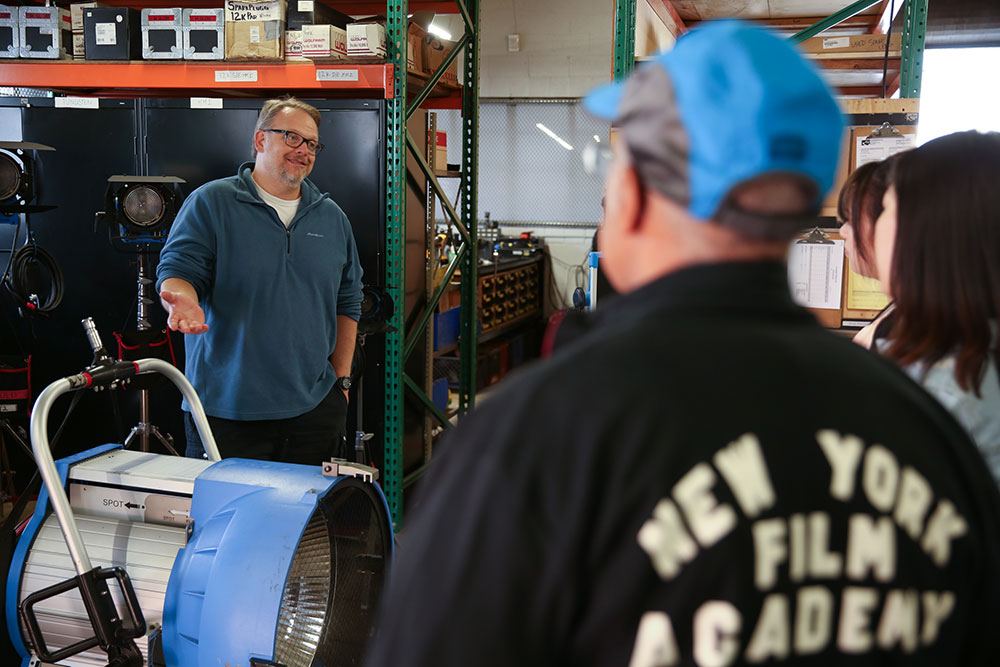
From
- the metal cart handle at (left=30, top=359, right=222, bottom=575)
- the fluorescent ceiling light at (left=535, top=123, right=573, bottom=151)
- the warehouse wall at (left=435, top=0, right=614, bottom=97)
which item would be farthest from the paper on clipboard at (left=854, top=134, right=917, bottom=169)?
the fluorescent ceiling light at (left=535, top=123, right=573, bottom=151)

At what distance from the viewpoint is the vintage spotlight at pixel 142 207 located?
371 centimetres

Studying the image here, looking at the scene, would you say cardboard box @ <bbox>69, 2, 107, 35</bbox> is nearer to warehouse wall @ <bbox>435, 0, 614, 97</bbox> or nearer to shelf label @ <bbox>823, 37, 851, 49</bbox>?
shelf label @ <bbox>823, 37, 851, 49</bbox>

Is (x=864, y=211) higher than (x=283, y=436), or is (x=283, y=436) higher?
Answer: (x=864, y=211)

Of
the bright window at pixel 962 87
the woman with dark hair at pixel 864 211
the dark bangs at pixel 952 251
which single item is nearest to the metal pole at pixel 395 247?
the woman with dark hair at pixel 864 211

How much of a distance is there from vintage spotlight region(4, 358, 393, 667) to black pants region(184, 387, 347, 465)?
2.40 feet

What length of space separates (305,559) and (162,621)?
0.32m

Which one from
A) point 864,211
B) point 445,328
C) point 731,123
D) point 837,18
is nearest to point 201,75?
point 445,328

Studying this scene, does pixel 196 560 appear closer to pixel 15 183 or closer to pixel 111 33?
pixel 15 183

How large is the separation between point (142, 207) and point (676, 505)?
11.6 feet

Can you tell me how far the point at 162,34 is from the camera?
443 centimetres

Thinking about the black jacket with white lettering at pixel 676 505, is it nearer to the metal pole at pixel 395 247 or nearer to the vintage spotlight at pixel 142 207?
the vintage spotlight at pixel 142 207

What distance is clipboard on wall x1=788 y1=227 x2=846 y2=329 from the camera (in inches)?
135

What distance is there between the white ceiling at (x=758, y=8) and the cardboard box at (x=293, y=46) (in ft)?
20.3

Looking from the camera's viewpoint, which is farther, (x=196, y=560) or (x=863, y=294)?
(x=863, y=294)
